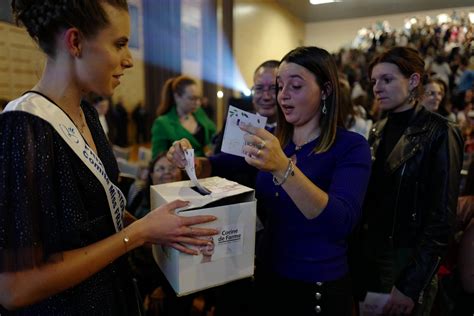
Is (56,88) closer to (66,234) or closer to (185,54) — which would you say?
(66,234)

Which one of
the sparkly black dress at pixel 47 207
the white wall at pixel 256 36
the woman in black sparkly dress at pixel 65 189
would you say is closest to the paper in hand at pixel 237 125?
the woman in black sparkly dress at pixel 65 189

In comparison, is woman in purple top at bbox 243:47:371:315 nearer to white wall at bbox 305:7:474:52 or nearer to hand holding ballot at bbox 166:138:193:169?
hand holding ballot at bbox 166:138:193:169

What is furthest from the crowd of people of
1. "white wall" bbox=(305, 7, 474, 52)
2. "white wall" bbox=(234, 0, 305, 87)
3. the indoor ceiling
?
"white wall" bbox=(234, 0, 305, 87)

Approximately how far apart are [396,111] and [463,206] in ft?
1.57

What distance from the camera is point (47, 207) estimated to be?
0.63m

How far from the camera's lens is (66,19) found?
0.66 m

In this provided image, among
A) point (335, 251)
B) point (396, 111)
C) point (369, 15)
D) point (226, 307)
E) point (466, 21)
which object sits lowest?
point (226, 307)

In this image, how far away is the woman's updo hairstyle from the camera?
0.66 m

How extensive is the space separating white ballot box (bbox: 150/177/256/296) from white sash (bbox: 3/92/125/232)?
0.46 ft

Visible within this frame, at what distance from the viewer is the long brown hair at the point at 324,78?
3.43 feet

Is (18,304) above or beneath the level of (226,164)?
beneath

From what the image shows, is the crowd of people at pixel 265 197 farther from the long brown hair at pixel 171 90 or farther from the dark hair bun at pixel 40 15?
the long brown hair at pixel 171 90

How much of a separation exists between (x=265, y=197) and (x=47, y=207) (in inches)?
25.7

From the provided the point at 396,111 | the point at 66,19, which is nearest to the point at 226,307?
the point at 396,111
